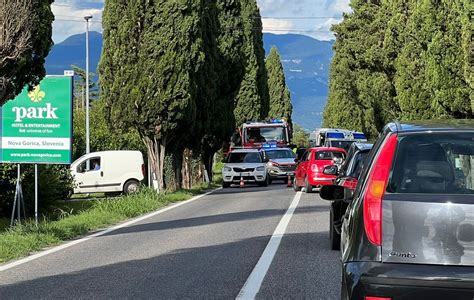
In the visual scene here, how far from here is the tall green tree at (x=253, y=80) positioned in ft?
165

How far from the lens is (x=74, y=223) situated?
14961mm

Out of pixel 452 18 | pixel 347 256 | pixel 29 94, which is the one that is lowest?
pixel 347 256

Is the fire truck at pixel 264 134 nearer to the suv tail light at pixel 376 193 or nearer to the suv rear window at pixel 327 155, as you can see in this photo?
the suv rear window at pixel 327 155

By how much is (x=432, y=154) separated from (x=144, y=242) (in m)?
8.45

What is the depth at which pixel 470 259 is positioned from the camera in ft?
13.8

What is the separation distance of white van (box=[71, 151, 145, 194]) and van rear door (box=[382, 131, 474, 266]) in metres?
25.7

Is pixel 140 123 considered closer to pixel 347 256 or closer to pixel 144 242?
pixel 144 242

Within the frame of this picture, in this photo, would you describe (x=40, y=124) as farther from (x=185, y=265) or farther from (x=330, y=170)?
(x=185, y=265)

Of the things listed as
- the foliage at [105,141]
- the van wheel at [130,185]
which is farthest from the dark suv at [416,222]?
the foliage at [105,141]

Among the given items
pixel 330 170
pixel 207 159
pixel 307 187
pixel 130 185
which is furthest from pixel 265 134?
pixel 330 170

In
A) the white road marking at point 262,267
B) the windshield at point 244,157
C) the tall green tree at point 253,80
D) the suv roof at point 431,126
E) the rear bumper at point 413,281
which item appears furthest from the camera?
the tall green tree at point 253,80

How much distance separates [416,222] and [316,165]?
1999 cm

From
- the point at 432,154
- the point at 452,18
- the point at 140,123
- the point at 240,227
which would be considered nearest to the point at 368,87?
the point at 452,18

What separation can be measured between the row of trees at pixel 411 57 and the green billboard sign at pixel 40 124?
40.2 feet
